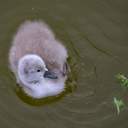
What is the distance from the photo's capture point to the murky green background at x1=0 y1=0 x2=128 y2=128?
4.97m

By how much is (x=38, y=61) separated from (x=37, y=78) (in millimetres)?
237

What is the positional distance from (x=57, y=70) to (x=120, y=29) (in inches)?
33.4

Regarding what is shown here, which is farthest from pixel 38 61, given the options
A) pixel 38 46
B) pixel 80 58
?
pixel 80 58

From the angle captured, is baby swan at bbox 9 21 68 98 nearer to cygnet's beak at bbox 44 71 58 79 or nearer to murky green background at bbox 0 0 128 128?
cygnet's beak at bbox 44 71 58 79

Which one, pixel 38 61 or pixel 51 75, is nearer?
pixel 38 61

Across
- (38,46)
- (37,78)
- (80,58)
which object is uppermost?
(80,58)

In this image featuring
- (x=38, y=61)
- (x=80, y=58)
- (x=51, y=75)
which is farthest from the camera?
(x=80, y=58)

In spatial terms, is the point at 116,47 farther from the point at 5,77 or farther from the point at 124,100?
the point at 5,77

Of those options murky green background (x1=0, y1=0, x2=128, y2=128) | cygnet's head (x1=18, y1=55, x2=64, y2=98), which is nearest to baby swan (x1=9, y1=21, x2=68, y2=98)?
cygnet's head (x1=18, y1=55, x2=64, y2=98)

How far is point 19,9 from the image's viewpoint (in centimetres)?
553

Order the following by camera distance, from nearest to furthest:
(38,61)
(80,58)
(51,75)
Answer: (38,61) → (51,75) → (80,58)

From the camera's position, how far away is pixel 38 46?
4.92 m

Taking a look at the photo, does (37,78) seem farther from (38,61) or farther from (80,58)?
(80,58)

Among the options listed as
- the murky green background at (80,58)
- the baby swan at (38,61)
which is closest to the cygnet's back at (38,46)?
the baby swan at (38,61)
